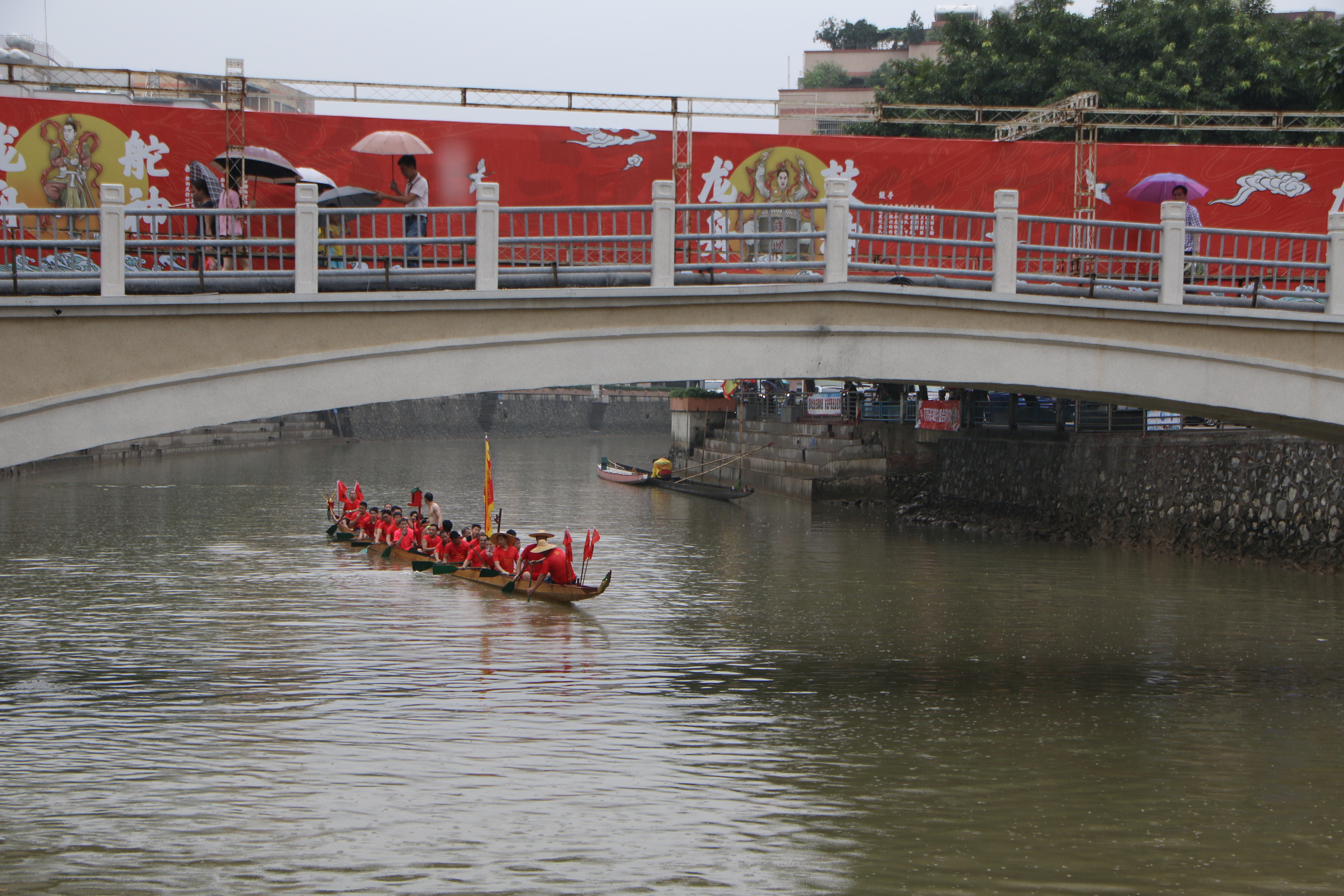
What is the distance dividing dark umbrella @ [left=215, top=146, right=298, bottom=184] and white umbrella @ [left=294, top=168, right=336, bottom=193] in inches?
3.0

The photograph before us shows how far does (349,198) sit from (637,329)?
5.63 m

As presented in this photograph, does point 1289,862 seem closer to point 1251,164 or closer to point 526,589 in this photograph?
point 1251,164

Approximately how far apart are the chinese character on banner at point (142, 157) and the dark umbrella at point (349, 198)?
195 centimetres

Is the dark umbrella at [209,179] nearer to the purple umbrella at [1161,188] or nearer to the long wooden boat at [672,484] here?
the purple umbrella at [1161,188]

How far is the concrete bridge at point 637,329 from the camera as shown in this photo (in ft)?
40.1

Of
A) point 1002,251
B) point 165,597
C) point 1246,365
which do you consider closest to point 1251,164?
point 1246,365

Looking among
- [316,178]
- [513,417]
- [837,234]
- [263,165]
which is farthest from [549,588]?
[513,417]

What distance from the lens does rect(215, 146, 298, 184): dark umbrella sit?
16.1 meters

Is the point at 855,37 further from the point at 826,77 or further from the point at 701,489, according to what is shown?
the point at 701,489

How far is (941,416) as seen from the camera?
37.9m

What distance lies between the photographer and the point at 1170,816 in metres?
12.1

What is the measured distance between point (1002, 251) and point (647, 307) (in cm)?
362

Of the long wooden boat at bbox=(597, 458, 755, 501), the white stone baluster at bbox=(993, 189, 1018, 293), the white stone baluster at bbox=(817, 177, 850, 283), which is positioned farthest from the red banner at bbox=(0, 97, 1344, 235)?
the long wooden boat at bbox=(597, 458, 755, 501)

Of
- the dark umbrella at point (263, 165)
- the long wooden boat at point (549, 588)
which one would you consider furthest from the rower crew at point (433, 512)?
the dark umbrella at point (263, 165)
